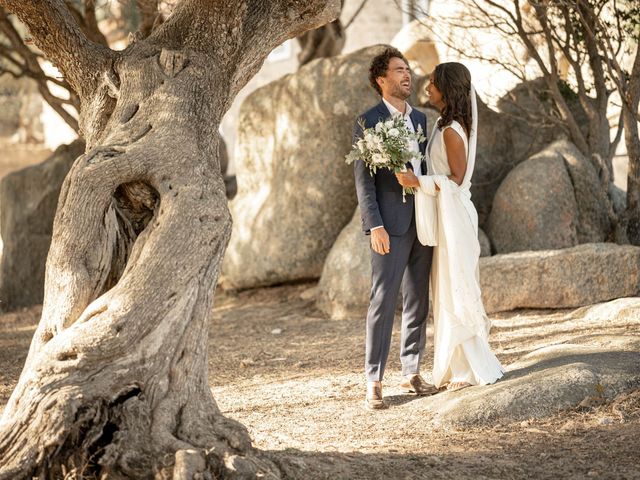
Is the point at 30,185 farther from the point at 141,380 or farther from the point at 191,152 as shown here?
the point at 141,380

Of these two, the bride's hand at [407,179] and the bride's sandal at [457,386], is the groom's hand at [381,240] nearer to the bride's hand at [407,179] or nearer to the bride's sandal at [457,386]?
the bride's hand at [407,179]

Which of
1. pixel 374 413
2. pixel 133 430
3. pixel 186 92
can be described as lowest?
pixel 374 413

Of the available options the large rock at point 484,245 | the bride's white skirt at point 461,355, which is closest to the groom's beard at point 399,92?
the bride's white skirt at point 461,355

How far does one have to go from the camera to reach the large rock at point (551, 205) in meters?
9.82

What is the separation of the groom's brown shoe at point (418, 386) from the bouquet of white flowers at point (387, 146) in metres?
1.37

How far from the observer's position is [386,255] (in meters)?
5.85

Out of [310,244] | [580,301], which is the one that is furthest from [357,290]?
[580,301]

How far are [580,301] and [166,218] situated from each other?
517 centimetres

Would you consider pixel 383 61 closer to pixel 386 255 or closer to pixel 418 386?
pixel 386 255

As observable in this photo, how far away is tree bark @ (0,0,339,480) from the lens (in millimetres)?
3941

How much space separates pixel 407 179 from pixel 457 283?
0.73m

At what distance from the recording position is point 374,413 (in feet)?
18.6

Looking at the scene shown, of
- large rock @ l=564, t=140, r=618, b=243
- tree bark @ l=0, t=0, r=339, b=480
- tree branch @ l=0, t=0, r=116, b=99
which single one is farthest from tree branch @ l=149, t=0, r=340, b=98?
large rock @ l=564, t=140, r=618, b=243

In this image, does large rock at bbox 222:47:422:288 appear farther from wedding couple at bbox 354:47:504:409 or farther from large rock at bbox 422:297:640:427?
large rock at bbox 422:297:640:427
